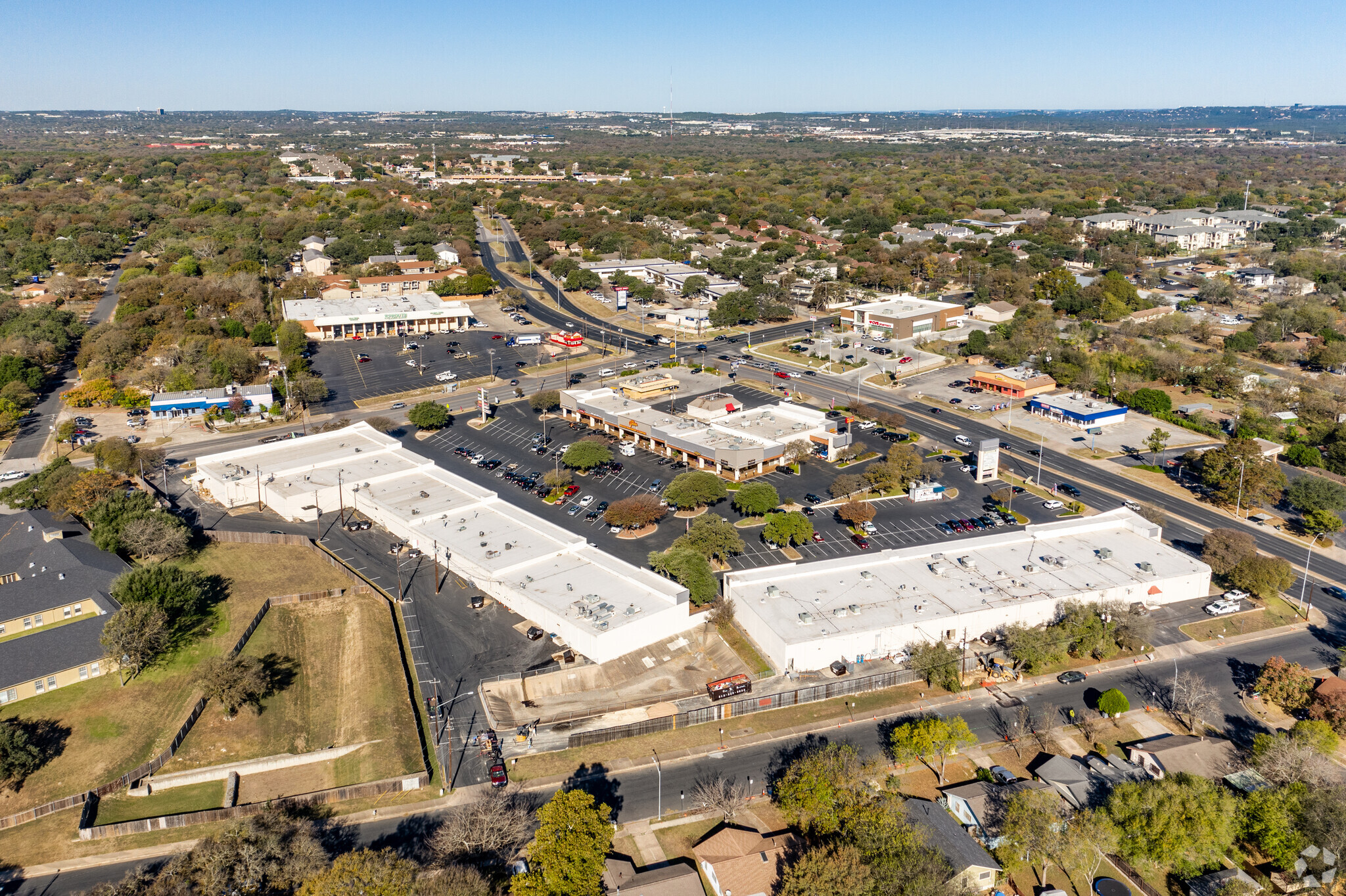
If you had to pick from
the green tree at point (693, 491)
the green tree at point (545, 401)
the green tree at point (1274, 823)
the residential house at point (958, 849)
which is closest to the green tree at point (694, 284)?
the green tree at point (545, 401)

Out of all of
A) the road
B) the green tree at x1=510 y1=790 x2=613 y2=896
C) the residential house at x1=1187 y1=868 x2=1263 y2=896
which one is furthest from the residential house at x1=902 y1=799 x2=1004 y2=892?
the green tree at x1=510 y1=790 x2=613 y2=896

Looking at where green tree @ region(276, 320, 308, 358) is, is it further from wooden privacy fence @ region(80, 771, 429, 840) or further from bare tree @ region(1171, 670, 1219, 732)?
bare tree @ region(1171, 670, 1219, 732)

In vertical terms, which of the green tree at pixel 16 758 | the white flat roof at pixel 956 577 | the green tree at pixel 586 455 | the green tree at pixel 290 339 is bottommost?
the green tree at pixel 16 758

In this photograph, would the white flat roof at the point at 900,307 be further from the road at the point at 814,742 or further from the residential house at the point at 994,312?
the road at the point at 814,742

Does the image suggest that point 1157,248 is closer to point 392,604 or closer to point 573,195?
point 573,195

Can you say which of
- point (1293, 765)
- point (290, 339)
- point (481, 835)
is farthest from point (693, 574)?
point (290, 339)

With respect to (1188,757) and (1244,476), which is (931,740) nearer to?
(1188,757)
